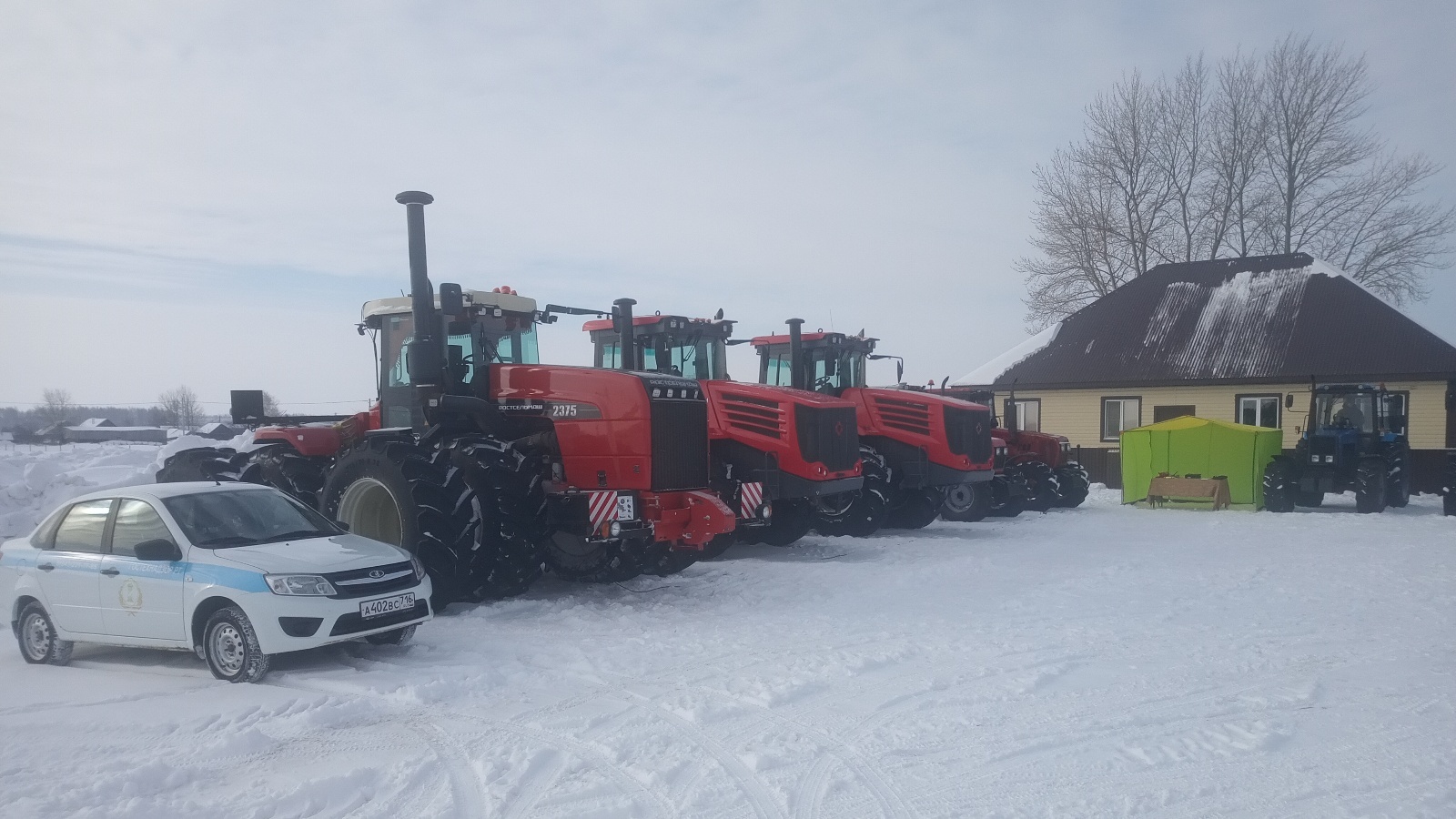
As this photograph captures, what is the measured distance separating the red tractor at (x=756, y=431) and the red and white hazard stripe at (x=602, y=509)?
2.26m

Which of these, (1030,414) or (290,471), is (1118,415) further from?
(290,471)

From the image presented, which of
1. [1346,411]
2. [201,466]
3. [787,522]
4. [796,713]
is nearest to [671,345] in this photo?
[787,522]

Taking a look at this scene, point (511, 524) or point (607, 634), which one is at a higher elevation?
point (511, 524)

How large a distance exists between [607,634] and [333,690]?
7.32ft

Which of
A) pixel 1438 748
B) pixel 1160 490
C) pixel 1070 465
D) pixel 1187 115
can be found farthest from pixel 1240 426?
pixel 1187 115

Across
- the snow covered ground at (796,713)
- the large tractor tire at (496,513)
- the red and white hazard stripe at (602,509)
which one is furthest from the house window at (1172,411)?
the large tractor tire at (496,513)

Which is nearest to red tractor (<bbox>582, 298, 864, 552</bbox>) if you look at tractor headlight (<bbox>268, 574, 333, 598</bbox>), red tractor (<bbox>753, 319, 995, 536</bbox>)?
red tractor (<bbox>753, 319, 995, 536</bbox>)

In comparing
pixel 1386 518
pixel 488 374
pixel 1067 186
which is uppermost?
pixel 1067 186

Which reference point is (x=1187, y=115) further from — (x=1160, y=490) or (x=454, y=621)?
(x=454, y=621)

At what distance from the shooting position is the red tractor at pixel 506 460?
8.52 metres

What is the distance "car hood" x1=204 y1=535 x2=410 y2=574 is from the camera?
645 cm

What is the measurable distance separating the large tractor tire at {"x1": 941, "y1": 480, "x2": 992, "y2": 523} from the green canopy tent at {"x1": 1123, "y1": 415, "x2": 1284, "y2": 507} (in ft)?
18.2

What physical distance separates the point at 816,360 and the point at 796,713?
9884mm

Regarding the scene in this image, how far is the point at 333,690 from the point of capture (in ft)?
20.3
